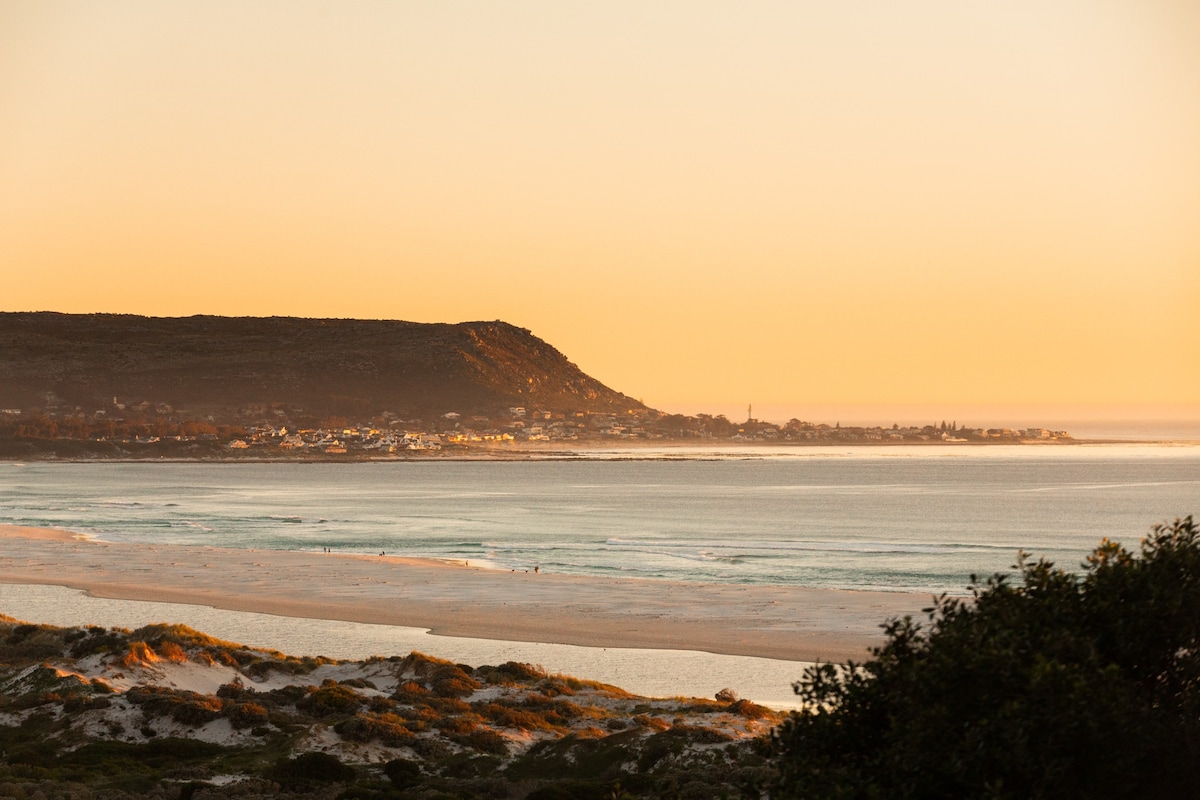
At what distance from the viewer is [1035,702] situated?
11.9 metres

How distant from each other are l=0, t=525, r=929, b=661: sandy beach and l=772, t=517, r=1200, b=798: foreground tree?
2439 centimetres

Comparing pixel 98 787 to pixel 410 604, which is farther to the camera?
pixel 410 604

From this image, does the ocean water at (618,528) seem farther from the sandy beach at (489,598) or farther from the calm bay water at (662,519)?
the sandy beach at (489,598)

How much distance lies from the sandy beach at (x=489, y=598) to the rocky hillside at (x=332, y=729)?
34.8 feet

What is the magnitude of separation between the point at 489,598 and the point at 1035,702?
4383 centimetres

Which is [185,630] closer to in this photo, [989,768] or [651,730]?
[651,730]

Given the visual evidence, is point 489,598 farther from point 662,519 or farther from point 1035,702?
point 662,519

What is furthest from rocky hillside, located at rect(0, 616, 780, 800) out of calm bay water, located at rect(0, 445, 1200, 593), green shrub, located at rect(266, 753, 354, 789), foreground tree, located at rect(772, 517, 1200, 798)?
calm bay water, located at rect(0, 445, 1200, 593)

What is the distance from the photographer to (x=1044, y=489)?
5979 inches

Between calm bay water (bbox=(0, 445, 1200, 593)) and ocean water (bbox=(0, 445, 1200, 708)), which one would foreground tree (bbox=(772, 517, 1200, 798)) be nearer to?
ocean water (bbox=(0, 445, 1200, 708))

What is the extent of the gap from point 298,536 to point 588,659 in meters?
50.2

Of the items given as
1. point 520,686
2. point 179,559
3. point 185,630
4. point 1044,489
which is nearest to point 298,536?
point 179,559

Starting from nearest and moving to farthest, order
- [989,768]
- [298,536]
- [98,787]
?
1. [989,768]
2. [98,787]
3. [298,536]

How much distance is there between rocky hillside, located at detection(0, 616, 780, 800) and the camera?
77.8ft
